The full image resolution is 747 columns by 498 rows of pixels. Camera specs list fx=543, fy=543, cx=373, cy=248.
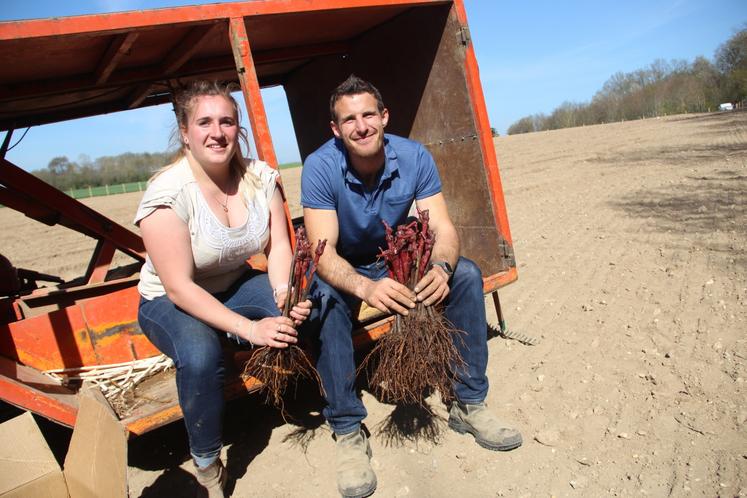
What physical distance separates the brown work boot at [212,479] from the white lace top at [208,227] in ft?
2.97

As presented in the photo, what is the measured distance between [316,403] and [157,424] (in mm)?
1133

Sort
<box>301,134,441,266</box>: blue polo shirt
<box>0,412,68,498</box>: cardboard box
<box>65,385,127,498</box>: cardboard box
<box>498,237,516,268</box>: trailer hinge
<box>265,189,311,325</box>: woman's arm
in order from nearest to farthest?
1. <box>0,412,68,498</box>: cardboard box
2. <box>65,385,127,498</box>: cardboard box
3. <box>265,189,311,325</box>: woman's arm
4. <box>301,134,441,266</box>: blue polo shirt
5. <box>498,237,516,268</box>: trailer hinge

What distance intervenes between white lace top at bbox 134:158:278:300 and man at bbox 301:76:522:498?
0.27 meters

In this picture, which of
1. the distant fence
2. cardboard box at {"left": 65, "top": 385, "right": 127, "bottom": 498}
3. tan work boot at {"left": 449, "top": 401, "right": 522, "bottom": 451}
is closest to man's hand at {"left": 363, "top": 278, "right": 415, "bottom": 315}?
tan work boot at {"left": 449, "top": 401, "right": 522, "bottom": 451}

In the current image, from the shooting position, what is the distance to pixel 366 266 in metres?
3.36

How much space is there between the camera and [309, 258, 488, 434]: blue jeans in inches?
108

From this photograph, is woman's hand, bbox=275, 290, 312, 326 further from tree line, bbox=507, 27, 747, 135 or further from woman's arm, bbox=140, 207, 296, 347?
tree line, bbox=507, 27, 747, 135

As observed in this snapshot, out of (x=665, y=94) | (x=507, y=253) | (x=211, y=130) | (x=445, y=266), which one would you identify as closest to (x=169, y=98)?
(x=211, y=130)

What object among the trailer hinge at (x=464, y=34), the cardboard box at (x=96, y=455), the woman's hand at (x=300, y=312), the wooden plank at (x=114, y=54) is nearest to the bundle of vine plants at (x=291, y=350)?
the woman's hand at (x=300, y=312)

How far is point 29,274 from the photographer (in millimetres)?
4910

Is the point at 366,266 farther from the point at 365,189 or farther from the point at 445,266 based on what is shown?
the point at 445,266

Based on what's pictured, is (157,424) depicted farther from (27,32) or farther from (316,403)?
(27,32)

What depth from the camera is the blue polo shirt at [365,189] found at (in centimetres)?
304

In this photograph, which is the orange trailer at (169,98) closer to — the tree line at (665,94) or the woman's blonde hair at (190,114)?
the woman's blonde hair at (190,114)
